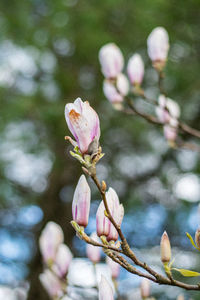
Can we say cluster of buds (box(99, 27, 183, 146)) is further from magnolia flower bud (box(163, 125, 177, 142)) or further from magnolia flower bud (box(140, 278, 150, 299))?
magnolia flower bud (box(140, 278, 150, 299))

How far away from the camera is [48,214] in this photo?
98.3 inches

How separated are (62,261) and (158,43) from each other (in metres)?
0.64

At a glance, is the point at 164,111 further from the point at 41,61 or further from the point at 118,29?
the point at 41,61

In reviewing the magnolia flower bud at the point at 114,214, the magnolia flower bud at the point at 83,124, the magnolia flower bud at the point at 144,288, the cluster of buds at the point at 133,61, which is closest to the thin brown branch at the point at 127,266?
the magnolia flower bud at the point at 114,214

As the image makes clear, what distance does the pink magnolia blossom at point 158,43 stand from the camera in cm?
106

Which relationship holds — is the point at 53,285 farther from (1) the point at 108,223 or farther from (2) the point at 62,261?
(1) the point at 108,223

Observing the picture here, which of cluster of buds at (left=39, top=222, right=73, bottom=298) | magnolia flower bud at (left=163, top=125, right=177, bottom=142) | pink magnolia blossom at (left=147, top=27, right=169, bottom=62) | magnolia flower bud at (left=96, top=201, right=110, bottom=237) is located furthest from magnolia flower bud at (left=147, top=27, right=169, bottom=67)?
magnolia flower bud at (left=96, top=201, right=110, bottom=237)

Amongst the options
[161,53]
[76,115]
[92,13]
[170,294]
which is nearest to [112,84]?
[161,53]

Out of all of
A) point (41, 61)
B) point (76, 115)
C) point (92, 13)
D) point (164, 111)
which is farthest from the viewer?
point (41, 61)

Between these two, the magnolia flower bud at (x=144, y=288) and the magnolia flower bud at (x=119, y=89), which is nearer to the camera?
the magnolia flower bud at (x=144, y=288)

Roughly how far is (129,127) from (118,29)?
639mm

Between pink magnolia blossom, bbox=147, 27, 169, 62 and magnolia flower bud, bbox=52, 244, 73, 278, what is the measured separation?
0.59 meters

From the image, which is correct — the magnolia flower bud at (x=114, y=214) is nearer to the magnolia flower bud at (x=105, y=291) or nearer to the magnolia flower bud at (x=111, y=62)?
the magnolia flower bud at (x=105, y=291)

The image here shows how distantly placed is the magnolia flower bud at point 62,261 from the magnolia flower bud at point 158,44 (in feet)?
1.92
